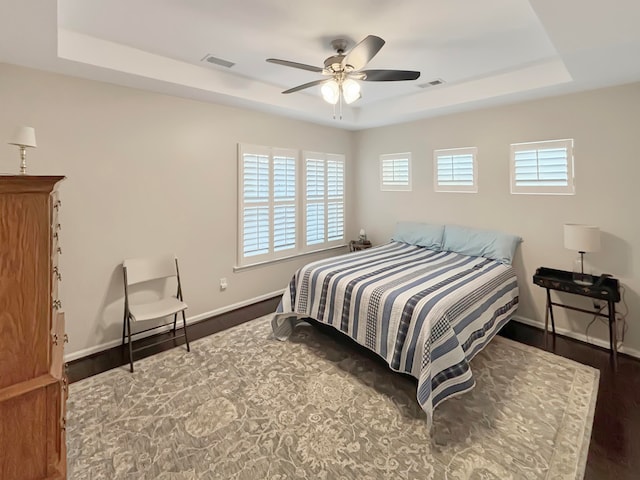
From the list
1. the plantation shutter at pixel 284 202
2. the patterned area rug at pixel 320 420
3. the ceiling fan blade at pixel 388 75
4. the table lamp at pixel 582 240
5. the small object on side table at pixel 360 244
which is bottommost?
the patterned area rug at pixel 320 420

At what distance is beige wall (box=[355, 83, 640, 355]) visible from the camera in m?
3.02

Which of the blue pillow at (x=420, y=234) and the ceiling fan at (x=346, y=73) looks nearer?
the ceiling fan at (x=346, y=73)

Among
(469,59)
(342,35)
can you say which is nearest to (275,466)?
(342,35)

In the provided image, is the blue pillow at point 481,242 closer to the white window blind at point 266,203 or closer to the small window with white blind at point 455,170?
the small window with white blind at point 455,170

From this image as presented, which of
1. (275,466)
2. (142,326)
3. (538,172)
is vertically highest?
(538,172)

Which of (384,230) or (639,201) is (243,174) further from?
(639,201)

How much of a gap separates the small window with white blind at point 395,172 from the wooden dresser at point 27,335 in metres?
4.31

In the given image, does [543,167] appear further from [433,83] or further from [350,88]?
[350,88]

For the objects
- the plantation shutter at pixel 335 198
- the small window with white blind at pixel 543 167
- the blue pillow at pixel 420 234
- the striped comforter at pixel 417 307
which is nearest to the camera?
the striped comforter at pixel 417 307

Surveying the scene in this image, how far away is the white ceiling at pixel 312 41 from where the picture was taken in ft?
6.54

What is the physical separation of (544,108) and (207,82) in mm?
3539

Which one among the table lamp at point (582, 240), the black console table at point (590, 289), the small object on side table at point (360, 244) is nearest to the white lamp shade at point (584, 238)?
the table lamp at point (582, 240)

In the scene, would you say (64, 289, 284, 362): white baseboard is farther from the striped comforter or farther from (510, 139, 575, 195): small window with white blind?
(510, 139, 575, 195): small window with white blind

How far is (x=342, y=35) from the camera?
2.54 m
